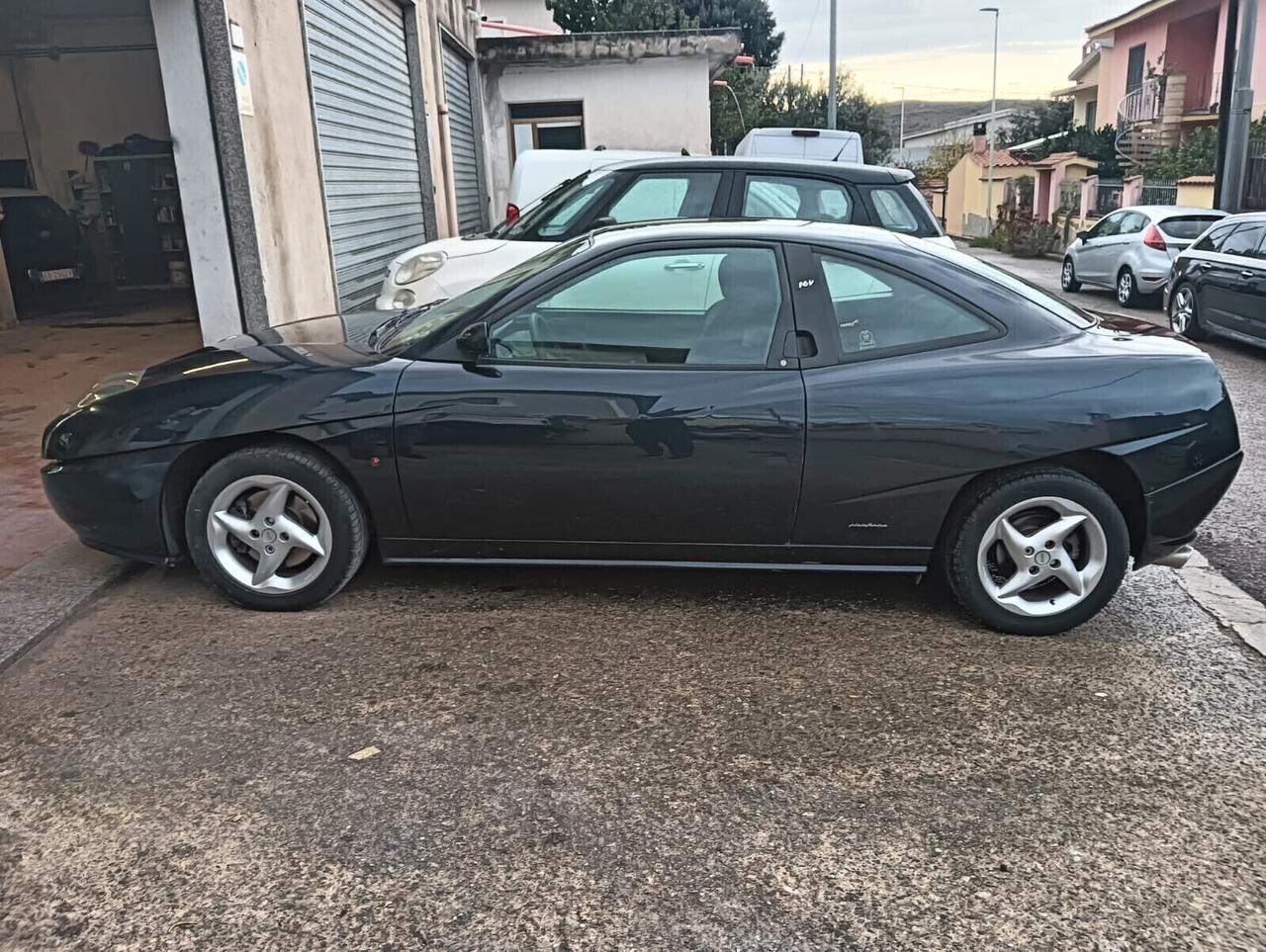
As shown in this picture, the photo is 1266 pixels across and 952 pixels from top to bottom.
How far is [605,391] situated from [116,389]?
2.05 metres

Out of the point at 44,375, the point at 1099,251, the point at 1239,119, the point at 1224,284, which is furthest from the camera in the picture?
the point at 1239,119

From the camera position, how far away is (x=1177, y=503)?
382 centimetres

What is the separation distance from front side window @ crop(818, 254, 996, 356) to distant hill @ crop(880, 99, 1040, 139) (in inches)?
3838

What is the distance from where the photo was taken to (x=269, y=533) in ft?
13.1

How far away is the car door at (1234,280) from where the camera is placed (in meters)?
10.2

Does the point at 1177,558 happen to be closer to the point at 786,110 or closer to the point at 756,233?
the point at 756,233

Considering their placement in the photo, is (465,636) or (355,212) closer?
(465,636)

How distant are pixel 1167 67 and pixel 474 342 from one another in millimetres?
35312

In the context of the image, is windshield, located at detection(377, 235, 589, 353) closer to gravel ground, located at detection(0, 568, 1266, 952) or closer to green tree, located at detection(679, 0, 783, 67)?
gravel ground, located at detection(0, 568, 1266, 952)

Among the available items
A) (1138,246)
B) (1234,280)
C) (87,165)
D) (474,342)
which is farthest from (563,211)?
(1138,246)

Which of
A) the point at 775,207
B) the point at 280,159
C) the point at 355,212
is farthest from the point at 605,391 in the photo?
the point at 355,212

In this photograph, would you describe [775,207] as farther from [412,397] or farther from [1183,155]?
[1183,155]

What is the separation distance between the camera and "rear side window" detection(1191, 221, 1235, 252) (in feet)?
36.3

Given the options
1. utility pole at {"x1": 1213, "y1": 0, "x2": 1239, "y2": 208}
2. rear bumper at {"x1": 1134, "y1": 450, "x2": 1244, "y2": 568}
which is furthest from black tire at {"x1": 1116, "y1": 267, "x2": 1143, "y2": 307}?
rear bumper at {"x1": 1134, "y1": 450, "x2": 1244, "y2": 568}
